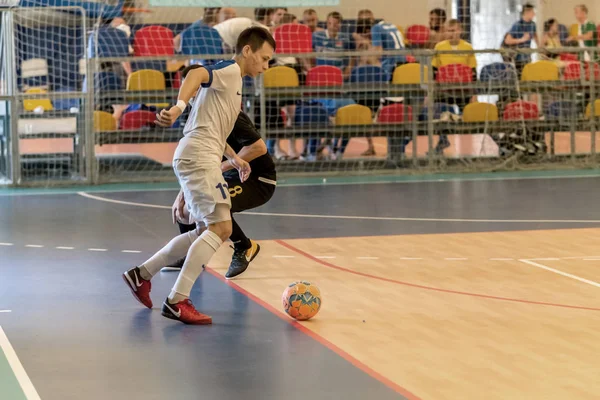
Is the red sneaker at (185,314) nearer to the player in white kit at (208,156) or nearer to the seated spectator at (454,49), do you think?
the player in white kit at (208,156)

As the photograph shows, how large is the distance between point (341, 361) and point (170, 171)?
10.7 m

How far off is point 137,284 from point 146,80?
339 inches

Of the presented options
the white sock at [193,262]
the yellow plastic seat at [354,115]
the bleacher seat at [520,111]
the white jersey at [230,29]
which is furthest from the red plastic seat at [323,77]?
the white sock at [193,262]

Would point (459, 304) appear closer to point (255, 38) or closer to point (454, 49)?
point (255, 38)

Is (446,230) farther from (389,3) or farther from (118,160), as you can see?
(389,3)

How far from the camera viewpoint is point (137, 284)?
19.9 ft

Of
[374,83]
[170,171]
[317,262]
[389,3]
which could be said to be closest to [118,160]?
[170,171]

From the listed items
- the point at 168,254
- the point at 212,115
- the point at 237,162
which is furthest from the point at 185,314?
the point at 237,162

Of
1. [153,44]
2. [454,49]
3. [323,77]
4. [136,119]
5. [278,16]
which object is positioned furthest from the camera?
[454,49]

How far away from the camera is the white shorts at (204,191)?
5.70m

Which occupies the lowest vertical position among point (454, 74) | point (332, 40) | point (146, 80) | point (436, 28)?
point (146, 80)

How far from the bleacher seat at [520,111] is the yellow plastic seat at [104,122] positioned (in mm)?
5948

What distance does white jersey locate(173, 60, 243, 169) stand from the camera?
573 cm

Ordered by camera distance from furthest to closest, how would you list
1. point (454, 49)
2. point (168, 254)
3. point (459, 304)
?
1. point (454, 49)
2. point (459, 304)
3. point (168, 254)
